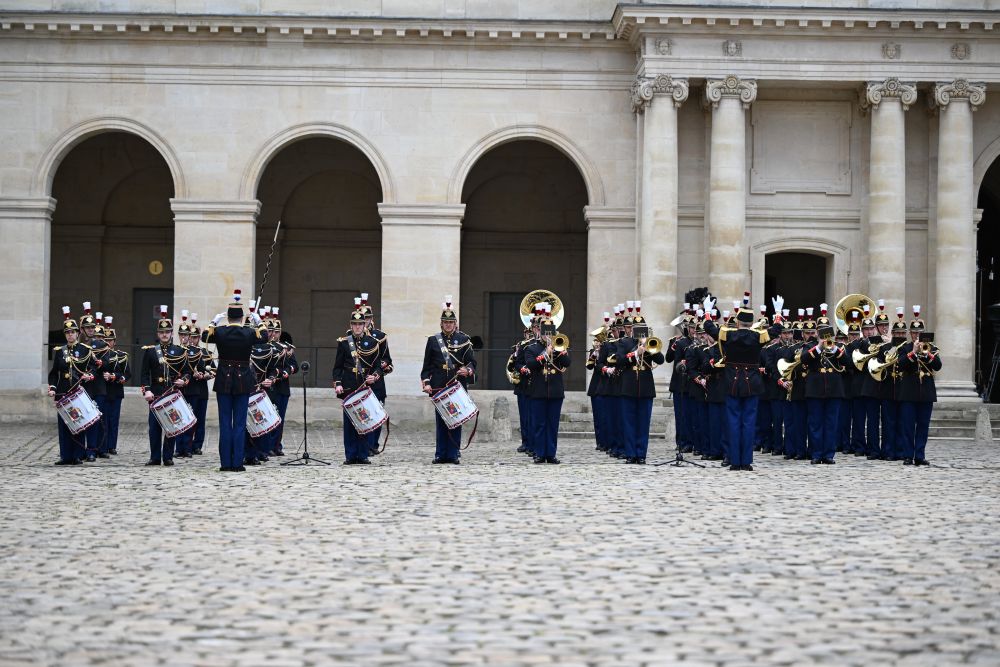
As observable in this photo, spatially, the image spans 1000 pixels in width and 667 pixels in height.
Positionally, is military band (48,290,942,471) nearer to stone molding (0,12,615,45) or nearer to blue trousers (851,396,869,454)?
blue trousers (851,396,869,454)

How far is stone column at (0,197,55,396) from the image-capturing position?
2639 centimetres

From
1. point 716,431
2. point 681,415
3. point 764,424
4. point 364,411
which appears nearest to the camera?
point 364,411

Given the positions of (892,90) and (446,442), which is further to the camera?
(892,90)

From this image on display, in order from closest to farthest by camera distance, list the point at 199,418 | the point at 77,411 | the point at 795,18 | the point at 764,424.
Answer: the point at 77,411 → the point at 199,418 → the point at 764,424 → the point at 795,18

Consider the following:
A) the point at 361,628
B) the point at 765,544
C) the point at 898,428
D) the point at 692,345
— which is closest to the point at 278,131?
the point at 692,345

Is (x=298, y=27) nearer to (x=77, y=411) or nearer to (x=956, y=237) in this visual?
(x=77, y=411)

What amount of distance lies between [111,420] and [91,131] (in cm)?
943

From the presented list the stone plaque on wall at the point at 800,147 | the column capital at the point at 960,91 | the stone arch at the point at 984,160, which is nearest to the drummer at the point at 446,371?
the stone plaque on wall at the point at 800,147

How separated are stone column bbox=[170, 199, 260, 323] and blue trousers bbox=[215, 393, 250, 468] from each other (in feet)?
34.2

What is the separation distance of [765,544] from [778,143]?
17.7 meters

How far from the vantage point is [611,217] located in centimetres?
2670

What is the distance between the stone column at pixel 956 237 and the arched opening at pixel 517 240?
9.14 metres

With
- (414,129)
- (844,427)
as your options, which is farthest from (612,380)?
(414,129)

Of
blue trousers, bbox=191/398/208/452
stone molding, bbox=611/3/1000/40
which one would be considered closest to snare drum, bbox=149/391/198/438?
blue trousers, bbox=191/398/208/452
